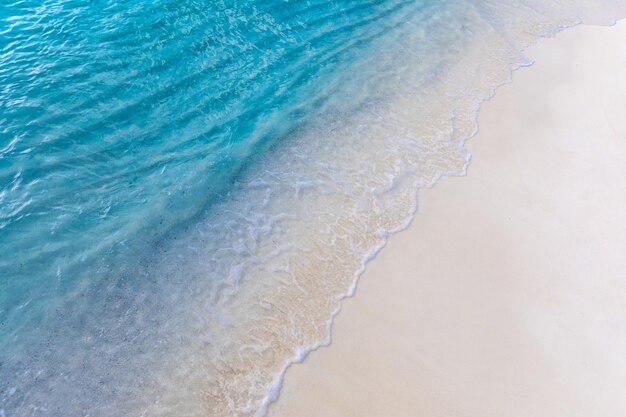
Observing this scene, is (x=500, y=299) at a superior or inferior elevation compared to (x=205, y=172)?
inferior

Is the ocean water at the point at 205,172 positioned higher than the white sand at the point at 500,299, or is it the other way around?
the ocean water at the point at 205,172

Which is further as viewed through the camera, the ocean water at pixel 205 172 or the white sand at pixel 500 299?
the ocean water at pixel 205 172

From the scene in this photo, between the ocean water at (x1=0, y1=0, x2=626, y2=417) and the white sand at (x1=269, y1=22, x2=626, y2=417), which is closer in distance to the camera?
the white sand at (x1=269, y1=22, x2=626, y2=417)

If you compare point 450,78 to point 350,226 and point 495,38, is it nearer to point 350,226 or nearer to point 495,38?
point 495,38

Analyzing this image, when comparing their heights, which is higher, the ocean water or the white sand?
the ocean water

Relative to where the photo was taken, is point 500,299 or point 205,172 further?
point 205,172
